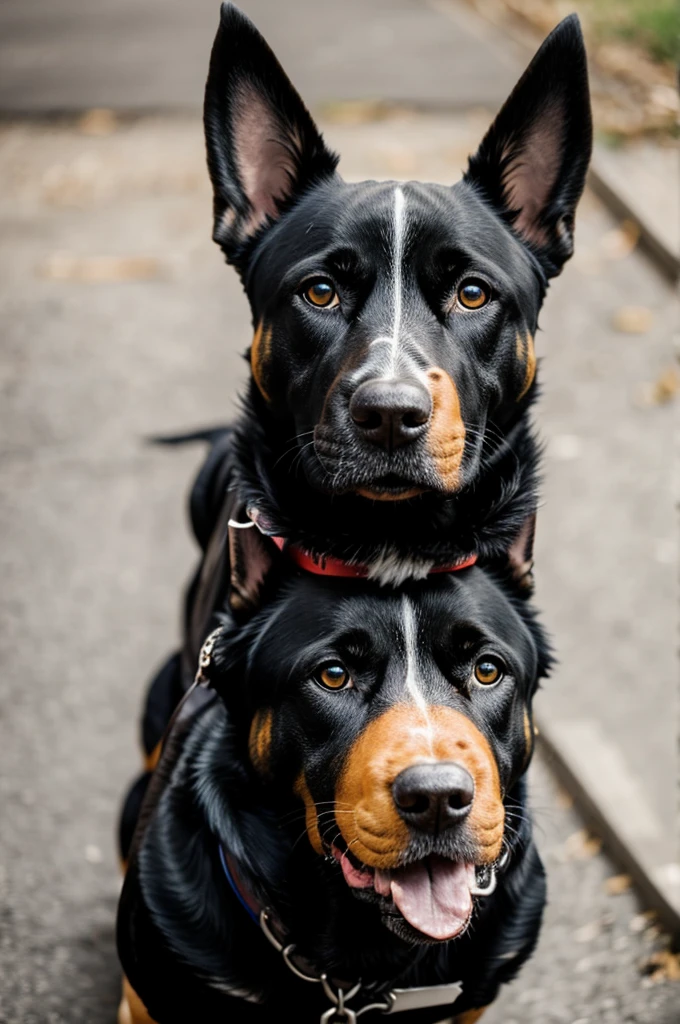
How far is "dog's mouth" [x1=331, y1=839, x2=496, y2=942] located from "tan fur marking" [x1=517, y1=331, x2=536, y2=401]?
102cm

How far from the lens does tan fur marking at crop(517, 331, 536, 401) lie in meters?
2.49

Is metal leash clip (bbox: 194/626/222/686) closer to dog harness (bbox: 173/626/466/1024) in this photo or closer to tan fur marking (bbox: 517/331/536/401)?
dog harness (bbox: 173/626/466/1024)

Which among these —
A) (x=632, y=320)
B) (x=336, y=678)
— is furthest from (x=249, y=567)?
(x=632, y=320)

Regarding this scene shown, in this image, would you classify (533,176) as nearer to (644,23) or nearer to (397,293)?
(397,293)

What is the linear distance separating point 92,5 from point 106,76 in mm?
2348

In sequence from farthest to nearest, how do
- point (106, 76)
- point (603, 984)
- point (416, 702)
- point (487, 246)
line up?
point (106, 76) < point (603, 984) < point (487, 246) < point (416, 702)

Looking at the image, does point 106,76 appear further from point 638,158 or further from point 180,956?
point 180,956

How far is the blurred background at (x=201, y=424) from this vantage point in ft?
11.9

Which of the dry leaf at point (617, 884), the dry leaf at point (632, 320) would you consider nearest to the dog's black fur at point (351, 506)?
the dry leaf at point (617, 884)

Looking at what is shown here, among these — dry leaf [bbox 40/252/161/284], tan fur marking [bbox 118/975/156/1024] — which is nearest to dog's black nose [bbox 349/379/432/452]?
tan fur marking [bbox 118/975/156/1024]

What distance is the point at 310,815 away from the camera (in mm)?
2332

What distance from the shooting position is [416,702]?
2.19 metres

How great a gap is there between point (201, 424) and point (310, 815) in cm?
371

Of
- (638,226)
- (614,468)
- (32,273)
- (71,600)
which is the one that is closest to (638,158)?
(638,226)
